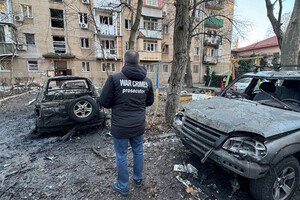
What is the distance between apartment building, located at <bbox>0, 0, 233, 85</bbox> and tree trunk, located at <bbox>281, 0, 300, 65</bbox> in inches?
439

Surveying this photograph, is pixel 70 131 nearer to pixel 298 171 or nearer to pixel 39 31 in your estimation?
pixel 298 171

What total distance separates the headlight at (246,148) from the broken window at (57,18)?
23259mm

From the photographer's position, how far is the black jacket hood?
221cm

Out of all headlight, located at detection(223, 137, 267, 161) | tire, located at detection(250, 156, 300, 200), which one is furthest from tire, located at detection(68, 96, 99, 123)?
tire, located at detection(250, 156, 300, 200)

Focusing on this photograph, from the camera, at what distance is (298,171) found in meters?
2.25

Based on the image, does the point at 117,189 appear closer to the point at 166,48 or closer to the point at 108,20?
A: the point at 108,20

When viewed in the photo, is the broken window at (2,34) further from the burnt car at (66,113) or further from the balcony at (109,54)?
the burnt car at (66,113)

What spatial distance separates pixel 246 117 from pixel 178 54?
267 cm

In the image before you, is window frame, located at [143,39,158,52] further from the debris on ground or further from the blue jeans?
the blue jeans

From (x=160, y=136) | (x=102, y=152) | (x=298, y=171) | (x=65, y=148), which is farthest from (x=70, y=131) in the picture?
(x=298, y=171)

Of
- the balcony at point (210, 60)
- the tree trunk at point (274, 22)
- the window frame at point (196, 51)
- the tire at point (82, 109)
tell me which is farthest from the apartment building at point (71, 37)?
the tire at point (82, 109)

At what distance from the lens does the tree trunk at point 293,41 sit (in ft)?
21.1

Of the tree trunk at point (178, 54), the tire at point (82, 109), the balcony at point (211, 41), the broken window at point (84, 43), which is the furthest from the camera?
the balcony at point (211, 41)

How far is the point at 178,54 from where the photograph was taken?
4477 millimetres
